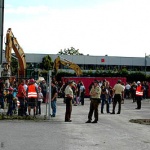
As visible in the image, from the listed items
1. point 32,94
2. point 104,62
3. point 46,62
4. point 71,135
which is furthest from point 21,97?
point 104,62

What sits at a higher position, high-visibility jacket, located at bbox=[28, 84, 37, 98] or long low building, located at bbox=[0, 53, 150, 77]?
long low building, located at bbox=[0, 53, 150, 77]

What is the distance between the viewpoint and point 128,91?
4550cm

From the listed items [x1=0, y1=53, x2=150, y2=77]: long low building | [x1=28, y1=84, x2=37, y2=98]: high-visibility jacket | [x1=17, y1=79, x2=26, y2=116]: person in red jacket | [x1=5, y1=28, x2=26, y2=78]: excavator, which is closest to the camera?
[x1=17, y1=79, x2=26, y2=116]: person in red jacket

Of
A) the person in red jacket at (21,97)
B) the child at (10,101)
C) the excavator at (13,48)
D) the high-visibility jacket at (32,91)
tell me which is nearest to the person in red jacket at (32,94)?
the high-visibility jacket at (32,91)

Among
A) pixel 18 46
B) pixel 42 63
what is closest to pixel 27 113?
pixel 18 46

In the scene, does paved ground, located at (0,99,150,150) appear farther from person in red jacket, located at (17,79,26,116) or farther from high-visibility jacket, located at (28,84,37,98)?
high-visibility jacket, located at (28,84,37,98)

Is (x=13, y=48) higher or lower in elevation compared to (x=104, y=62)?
lower

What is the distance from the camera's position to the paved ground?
11.9 meters

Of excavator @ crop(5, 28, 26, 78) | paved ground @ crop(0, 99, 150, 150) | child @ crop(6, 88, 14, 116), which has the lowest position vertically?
paved ground @ crop(0, 99, 150, 150)

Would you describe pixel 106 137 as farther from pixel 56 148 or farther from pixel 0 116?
pixel 0 116

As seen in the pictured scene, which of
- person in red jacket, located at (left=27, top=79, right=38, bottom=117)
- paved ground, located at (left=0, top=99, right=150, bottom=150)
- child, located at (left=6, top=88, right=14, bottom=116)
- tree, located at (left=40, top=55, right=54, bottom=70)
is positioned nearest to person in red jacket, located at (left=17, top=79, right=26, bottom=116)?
person in red jacket, located at (left=27, top=79, right=38, bottom=117)

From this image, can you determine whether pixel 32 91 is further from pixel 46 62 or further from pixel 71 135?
pixel 46 62

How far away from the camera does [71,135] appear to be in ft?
46.4

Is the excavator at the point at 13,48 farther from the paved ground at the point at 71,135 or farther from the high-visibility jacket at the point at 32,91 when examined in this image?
the paved ground at the point at 71,135
